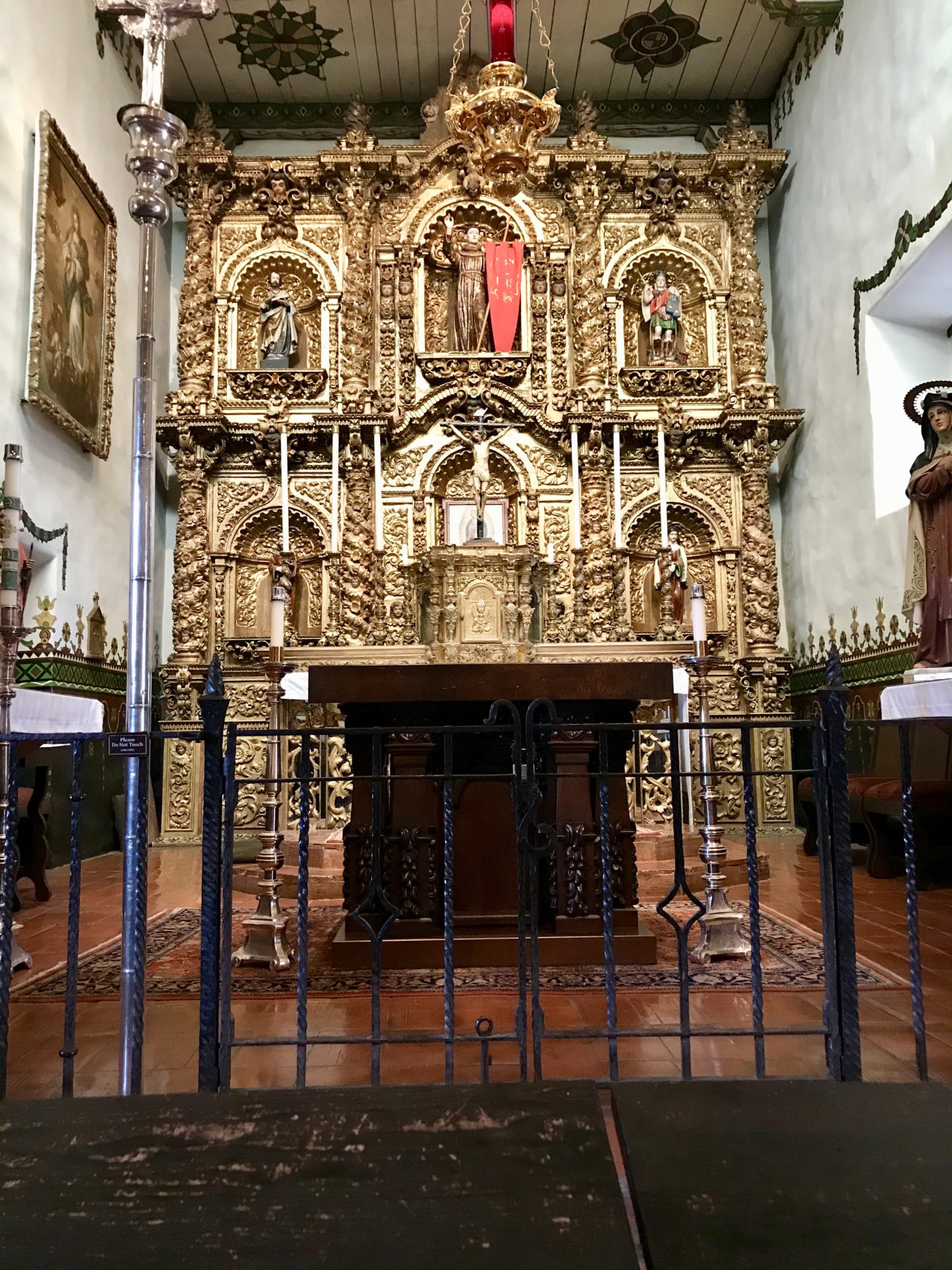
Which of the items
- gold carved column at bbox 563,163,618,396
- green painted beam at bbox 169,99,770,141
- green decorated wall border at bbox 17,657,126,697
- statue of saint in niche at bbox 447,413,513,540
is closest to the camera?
green decorated wall border at bbox 17,657,126,697

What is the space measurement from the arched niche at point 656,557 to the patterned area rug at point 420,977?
5971 mm

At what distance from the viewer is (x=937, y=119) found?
22.1 feet

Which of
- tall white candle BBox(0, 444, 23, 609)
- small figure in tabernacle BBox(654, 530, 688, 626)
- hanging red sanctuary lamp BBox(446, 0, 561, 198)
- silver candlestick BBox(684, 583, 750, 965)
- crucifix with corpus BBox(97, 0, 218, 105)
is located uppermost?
hanging red sanctuary lamp BBox(446, 0, 561, 198)

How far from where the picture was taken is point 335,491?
9.73 meters

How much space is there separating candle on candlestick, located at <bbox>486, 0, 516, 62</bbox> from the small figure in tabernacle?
4.18m

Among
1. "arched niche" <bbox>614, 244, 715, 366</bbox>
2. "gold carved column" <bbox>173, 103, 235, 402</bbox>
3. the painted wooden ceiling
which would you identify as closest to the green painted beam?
the painted wooden ceiling

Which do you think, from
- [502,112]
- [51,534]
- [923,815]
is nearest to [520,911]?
[923,815]

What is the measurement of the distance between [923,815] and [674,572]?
327 centimetres

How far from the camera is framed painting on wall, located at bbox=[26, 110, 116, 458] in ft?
23.7

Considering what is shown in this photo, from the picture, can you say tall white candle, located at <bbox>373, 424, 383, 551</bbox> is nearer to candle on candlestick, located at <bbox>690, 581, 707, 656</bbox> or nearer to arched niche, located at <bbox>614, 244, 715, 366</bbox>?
arched niche, located at <bbox>614, 244, 715, 366</bbox>

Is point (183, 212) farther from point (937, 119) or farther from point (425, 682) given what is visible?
point (425, 682)

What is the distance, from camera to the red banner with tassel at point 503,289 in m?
10.0

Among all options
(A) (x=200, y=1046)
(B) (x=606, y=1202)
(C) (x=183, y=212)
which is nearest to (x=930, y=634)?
(A) (x=200, y=1046)

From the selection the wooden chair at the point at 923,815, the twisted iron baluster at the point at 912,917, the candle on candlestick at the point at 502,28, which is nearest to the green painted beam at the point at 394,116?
the candle on candlestick at the point at 502,28
